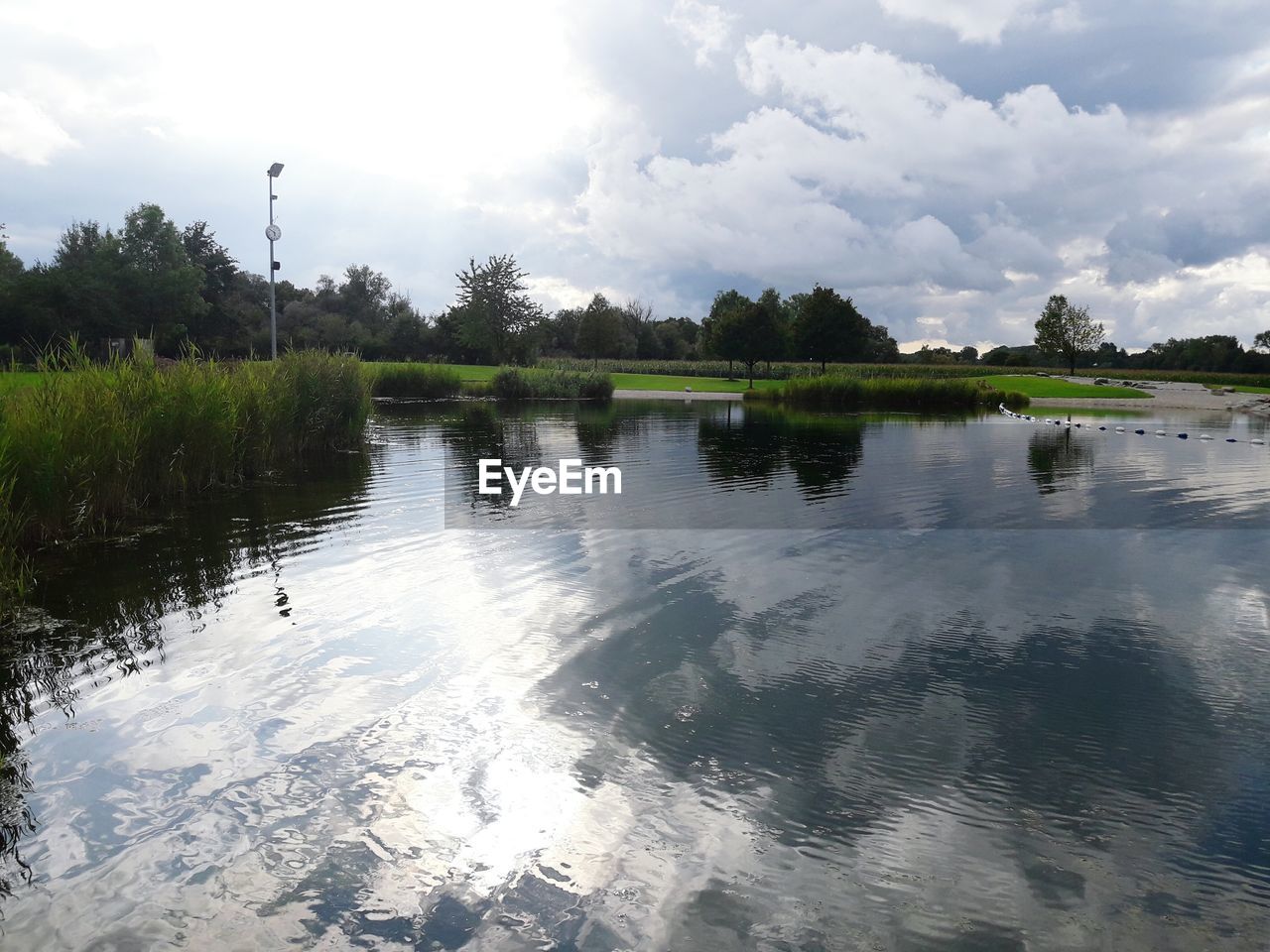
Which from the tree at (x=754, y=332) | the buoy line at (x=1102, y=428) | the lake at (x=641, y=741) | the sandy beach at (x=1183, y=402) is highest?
the tree at (x=754, y=332)

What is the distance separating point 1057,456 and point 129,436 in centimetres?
1722

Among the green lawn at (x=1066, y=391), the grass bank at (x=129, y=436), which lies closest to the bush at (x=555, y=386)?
the green lawn at (x=1066, y=391)

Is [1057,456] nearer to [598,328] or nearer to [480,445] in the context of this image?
[480,445]

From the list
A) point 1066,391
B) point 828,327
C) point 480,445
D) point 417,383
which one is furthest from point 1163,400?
point 480,445

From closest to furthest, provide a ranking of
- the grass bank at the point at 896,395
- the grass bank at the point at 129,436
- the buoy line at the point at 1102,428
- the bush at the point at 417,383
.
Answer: the grass bank at the point at 129,436, the buoy line at the point at 1102,428, the grass bank at the point at 896,395, the bush at the point at 417,383

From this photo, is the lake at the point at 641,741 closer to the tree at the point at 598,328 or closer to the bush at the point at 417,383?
the bush at the point at 417,383

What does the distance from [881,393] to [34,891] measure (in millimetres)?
37354

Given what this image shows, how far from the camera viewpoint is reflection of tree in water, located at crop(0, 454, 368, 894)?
497 cm

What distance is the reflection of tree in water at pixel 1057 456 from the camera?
15.3m

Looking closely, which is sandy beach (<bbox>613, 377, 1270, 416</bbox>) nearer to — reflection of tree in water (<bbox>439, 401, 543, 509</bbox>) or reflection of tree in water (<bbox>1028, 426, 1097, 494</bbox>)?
reflection of tree in water (<bbox>439, 401, 543, 509</bbox>)

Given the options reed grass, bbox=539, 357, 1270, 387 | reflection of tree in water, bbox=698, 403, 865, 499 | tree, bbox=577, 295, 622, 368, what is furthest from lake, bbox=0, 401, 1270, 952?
tree, bbox=577, 295, 622, 368

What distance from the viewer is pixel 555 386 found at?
144 feet

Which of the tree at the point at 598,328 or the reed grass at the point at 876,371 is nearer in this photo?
the reed grass at the point at 876,371

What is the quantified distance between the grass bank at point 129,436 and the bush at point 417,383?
24.3 metres
